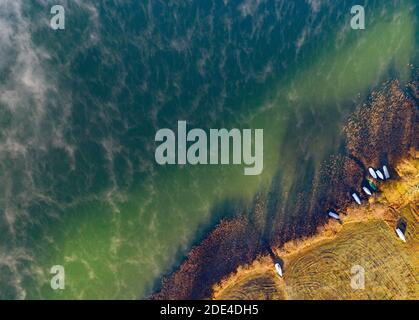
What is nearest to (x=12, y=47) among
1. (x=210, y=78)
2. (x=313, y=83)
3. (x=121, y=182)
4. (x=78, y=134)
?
(x=78, y=134)

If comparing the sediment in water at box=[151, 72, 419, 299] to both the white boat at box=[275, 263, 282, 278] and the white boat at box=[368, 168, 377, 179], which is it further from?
the white boat at box=[275, 263, 282, 278]

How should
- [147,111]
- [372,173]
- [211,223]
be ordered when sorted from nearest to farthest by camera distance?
[372,173] → [211,223] → [147,111]

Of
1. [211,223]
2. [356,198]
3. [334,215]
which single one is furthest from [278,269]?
[356,198]

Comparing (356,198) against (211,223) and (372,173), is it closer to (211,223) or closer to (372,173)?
(372,173)

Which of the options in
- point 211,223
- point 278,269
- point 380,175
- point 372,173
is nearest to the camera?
point 278,269

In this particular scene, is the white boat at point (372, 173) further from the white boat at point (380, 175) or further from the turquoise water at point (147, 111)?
the turquoise water at point (147, 111)

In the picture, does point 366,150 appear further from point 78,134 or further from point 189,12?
point 78,134
